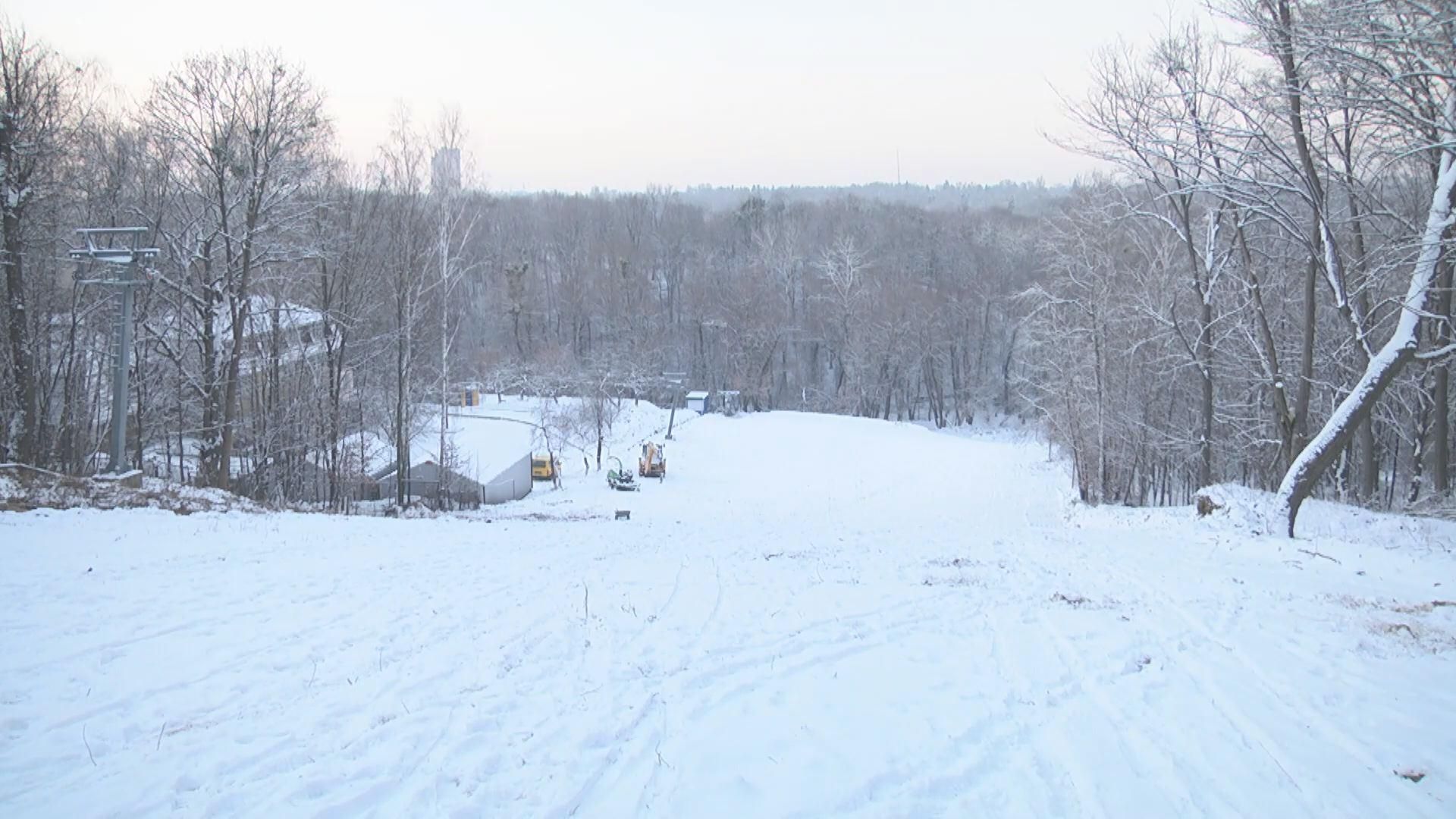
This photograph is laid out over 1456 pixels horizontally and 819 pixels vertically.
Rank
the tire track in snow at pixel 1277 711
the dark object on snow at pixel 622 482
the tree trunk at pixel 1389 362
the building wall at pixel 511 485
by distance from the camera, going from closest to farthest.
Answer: the tire track in snow at pixel 1277 711, the tree trunk at pixel 1389 362, the building wall at pixel 511 485, the dark object on snow at pixel 622 482

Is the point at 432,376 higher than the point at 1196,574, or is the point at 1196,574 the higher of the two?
the point at 432,376

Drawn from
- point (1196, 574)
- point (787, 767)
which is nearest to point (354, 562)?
point (787, 767)

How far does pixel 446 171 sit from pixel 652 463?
14858 millimetres

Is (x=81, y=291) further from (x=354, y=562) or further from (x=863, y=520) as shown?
(x=863, y=520)

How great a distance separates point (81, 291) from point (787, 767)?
23.8 meters

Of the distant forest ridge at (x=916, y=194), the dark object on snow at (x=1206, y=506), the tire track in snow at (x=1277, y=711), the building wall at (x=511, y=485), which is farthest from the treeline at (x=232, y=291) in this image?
the distant forest ridge at (x=916, y=194)

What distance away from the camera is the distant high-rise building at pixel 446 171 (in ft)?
76.9

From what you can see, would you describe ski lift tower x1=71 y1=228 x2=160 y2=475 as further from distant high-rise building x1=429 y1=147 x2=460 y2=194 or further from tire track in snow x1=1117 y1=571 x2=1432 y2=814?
tire track in snow x1=1117 y1=571 x2=1432 y2=814

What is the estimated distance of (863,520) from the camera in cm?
1925

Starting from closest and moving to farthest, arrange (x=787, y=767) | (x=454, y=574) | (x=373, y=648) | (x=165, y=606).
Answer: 1. (x=787, y=767)
2. (x=373, y=648)
3. (x=165, y=606)
4. (x=454, y=574)

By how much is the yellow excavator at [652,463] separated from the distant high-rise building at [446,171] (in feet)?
46.6

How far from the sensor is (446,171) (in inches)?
934

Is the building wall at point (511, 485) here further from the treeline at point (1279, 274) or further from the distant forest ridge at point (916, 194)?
the distant forest ridge at point (916, 194)

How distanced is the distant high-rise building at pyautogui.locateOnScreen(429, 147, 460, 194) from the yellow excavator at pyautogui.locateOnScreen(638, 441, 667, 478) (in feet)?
46.6
